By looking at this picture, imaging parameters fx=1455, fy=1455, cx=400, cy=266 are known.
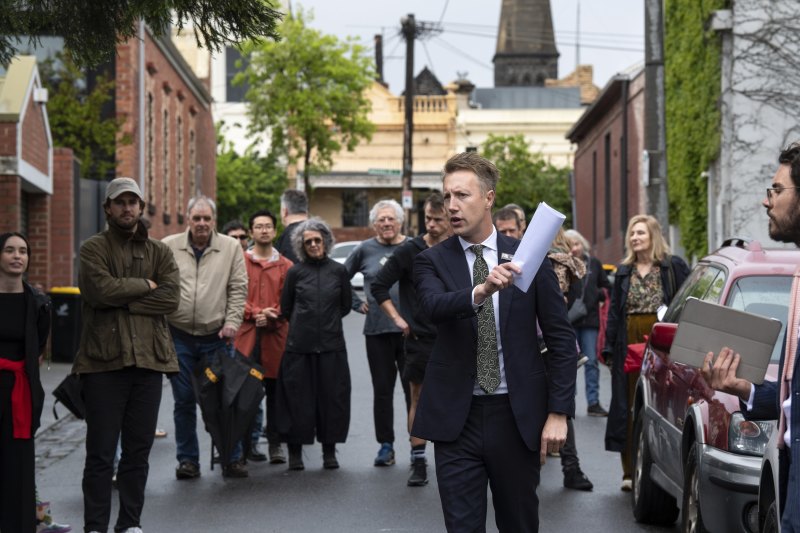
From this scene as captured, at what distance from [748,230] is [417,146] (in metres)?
47.1

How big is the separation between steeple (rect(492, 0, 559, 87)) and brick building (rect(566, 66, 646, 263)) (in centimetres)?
8176

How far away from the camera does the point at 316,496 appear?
9953mm

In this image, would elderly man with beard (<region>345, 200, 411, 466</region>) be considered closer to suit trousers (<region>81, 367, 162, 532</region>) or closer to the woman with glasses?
the woman with glasses

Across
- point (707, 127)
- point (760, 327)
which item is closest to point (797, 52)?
point (707, 127)

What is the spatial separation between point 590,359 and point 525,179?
49227 millimetres

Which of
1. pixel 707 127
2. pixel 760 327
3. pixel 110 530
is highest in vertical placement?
pixel 707 127

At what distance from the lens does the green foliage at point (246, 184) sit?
216 feet

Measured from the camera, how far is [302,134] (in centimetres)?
5688

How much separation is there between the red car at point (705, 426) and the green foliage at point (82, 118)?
19.8 meters

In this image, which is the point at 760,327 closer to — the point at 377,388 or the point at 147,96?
the point at 377,388

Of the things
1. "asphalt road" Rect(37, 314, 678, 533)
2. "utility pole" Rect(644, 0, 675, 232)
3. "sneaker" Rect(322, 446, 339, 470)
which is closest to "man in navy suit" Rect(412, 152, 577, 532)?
"asphalt road" Rect(37, 314, 678, 533)

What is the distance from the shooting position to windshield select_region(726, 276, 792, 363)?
25.5 ft

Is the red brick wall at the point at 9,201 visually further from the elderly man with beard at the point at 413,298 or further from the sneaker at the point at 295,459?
the elderly man with beard at the point at 413,298

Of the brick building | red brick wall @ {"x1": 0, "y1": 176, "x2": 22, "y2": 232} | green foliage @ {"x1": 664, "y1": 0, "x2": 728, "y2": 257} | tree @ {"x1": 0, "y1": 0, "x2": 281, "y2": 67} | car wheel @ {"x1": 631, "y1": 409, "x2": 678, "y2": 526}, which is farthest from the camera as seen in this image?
the brick building
